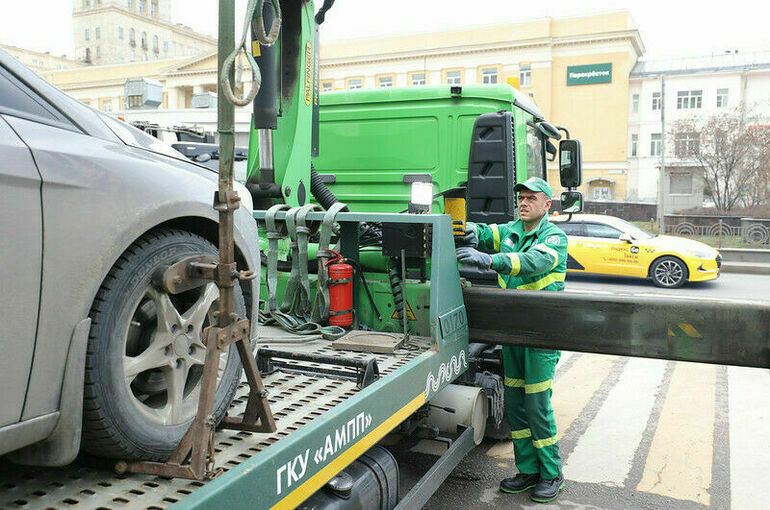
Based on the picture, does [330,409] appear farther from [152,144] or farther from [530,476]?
[530,476]

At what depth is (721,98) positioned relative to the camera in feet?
152

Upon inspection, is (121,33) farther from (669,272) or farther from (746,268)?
(669,272)

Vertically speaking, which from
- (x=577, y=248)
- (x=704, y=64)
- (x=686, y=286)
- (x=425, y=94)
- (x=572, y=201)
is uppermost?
(x=704, y=64)

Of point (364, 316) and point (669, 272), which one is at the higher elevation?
point (364, 316)

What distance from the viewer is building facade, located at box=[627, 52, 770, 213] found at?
45.4 m

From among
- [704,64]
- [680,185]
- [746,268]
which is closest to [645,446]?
[746,268]

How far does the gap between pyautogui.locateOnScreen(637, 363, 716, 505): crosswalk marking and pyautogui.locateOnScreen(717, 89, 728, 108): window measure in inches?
1805

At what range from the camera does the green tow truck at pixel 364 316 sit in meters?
1.96

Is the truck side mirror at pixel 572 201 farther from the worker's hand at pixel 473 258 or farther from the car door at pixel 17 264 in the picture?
the car door at pixel 17 264

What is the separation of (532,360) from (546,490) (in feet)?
2.59

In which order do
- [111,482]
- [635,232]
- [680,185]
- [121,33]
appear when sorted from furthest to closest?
[121,33]
[680,185]
[635,232]
[111,482]

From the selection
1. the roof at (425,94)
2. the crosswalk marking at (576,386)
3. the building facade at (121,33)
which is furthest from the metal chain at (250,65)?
the building facade at (121,33)

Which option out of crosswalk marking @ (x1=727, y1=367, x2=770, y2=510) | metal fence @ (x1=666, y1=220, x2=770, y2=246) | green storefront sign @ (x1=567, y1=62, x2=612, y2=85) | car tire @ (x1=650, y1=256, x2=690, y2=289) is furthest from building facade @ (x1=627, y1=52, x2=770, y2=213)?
crosswalk marking @ (x1=727, y1=367, x2=770, y2=510)

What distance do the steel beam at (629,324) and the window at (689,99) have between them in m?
48.7
